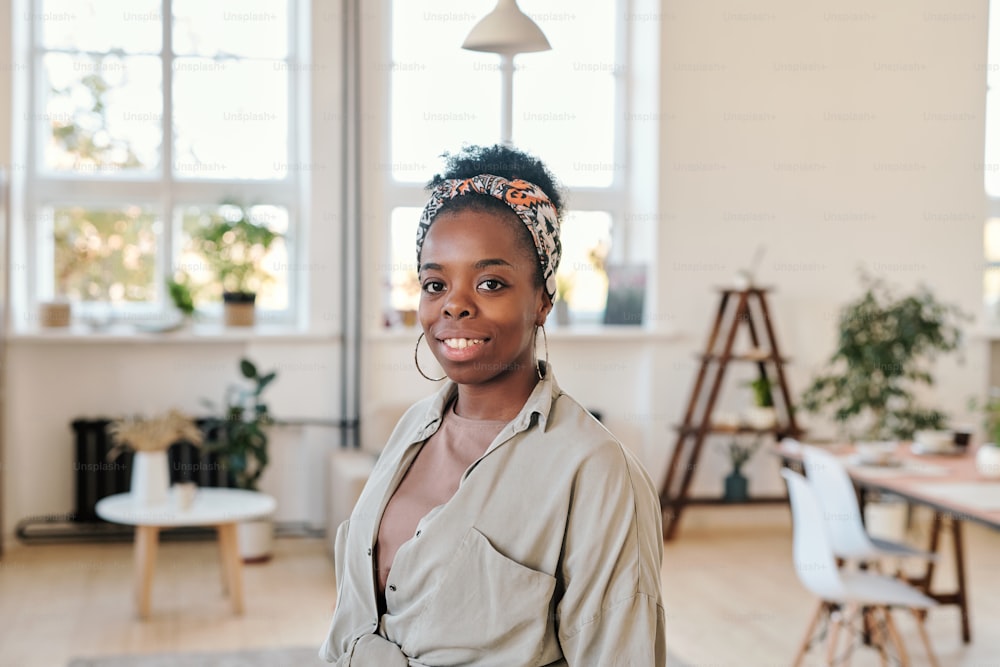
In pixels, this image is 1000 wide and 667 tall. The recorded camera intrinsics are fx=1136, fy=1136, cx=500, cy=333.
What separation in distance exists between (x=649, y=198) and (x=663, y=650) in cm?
559

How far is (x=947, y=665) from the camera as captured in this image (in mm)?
4277

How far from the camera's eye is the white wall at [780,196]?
6555 millimetres

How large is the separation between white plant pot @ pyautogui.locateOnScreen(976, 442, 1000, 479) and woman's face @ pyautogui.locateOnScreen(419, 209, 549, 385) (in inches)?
131

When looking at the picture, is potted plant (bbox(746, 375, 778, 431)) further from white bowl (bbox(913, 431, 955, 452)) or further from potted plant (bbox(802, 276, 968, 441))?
white bowl (bbox(913, 431, 955, 452))

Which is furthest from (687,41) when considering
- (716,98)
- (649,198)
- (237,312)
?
(237,312)

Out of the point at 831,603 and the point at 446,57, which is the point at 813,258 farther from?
the point at 831,603


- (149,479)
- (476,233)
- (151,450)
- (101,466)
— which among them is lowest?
(101,466)

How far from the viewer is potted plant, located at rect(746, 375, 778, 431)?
6.39 metres

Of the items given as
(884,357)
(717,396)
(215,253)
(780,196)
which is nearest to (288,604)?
(215,253)

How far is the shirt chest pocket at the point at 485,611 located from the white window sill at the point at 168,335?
5149mm

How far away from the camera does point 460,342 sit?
1363 millimetres

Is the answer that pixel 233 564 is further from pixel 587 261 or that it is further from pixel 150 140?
pixel 587 261

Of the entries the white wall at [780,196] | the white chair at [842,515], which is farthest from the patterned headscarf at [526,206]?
the white wall at [780,196]

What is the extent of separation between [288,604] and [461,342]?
402cm
